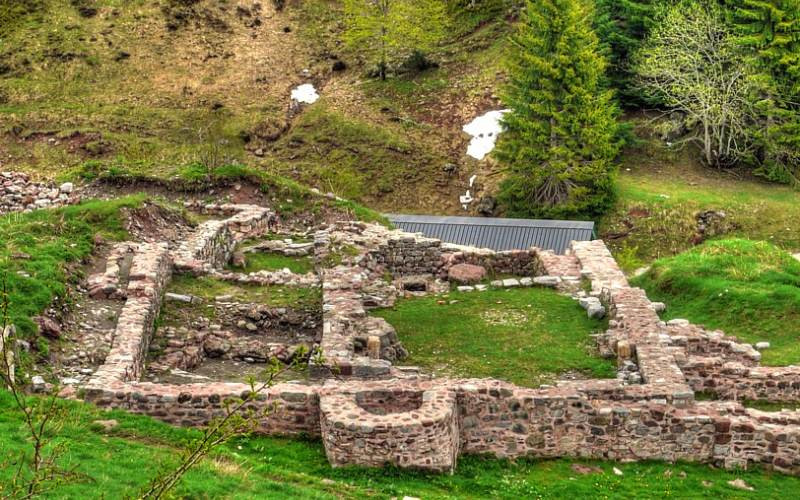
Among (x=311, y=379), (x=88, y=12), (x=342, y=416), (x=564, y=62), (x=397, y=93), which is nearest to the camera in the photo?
(x=342, y=416)

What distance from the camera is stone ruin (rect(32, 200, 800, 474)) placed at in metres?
16.4

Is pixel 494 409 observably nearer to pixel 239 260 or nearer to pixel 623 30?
pixel 239 260

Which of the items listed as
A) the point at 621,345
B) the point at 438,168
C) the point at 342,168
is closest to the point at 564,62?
the point at 438,168

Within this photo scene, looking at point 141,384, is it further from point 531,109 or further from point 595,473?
point 531,109

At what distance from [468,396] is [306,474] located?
326cm

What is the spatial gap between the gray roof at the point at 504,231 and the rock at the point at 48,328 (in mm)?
19551

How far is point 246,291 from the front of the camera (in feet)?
79.4

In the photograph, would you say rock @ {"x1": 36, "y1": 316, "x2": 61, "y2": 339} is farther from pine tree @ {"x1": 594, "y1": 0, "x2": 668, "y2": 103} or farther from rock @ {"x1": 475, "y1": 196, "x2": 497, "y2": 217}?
pine tree @ {"x1": 594, "y1": 0, "x2": 668, "y2": 103}

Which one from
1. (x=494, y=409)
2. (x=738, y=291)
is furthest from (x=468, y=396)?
(x=738, y=291)

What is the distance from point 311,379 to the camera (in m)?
19.2

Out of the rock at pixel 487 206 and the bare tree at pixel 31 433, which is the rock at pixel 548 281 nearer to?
the bare tree at pixel 31 433

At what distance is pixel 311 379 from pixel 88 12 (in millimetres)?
42328

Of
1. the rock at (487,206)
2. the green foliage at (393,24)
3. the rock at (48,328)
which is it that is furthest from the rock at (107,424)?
the green foliage at (393,24)

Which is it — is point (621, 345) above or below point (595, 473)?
above
